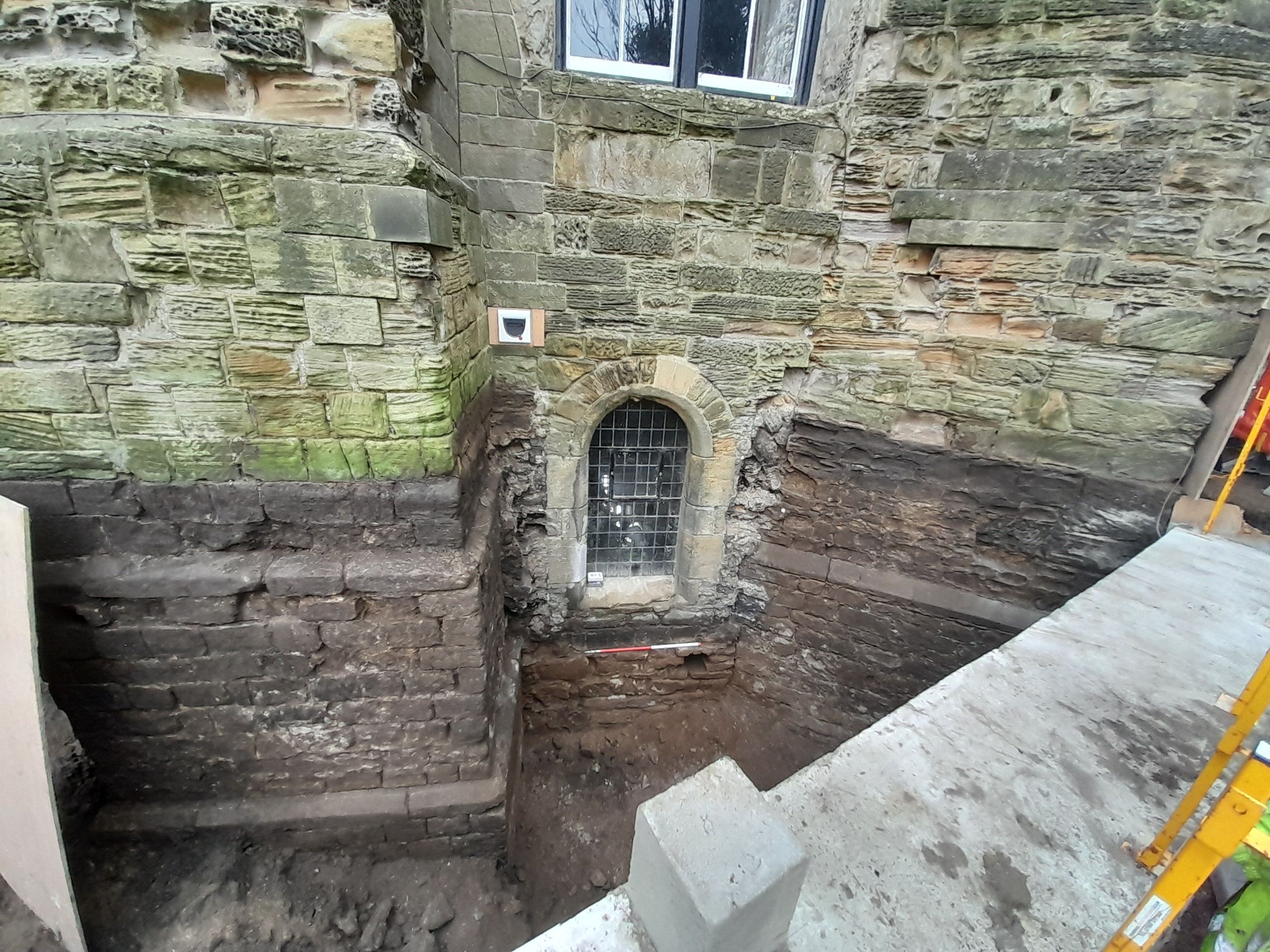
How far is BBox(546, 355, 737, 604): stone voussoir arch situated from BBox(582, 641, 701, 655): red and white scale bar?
392mm

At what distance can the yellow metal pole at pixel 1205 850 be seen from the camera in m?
0.94

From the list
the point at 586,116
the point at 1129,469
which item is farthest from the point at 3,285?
the point at 1129,469

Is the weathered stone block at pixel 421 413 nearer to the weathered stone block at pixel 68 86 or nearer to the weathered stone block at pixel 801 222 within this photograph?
the weathered stone block at pixel 68 86

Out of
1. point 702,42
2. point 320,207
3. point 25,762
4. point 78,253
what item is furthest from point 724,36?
point 25,762

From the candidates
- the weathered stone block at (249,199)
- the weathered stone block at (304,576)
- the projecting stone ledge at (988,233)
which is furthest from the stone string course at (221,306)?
the projecting stone ledge at (988,233)

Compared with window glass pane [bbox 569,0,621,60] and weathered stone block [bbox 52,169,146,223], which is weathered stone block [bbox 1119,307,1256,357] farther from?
weathered stone block [bbox 52,169,146,223]

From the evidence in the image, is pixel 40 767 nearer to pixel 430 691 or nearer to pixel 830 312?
pixel 430 691

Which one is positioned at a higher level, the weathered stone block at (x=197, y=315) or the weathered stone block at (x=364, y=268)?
the weathered stone block at (x=364, y=268)

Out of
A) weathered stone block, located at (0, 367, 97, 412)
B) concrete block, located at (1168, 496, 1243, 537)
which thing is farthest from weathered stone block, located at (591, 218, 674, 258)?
concrete block, located at (1168, 496, 1243, 537)

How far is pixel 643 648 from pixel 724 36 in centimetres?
425

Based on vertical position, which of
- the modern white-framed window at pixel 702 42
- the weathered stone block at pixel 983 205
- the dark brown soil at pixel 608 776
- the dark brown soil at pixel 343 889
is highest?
the modern white-framed window at pixel 702 42

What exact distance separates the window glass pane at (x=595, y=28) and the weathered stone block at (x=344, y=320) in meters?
2.10

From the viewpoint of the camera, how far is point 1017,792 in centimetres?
168

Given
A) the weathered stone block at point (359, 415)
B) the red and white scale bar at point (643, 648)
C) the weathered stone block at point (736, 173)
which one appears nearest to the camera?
the weathered stone block at point (359, 415)
